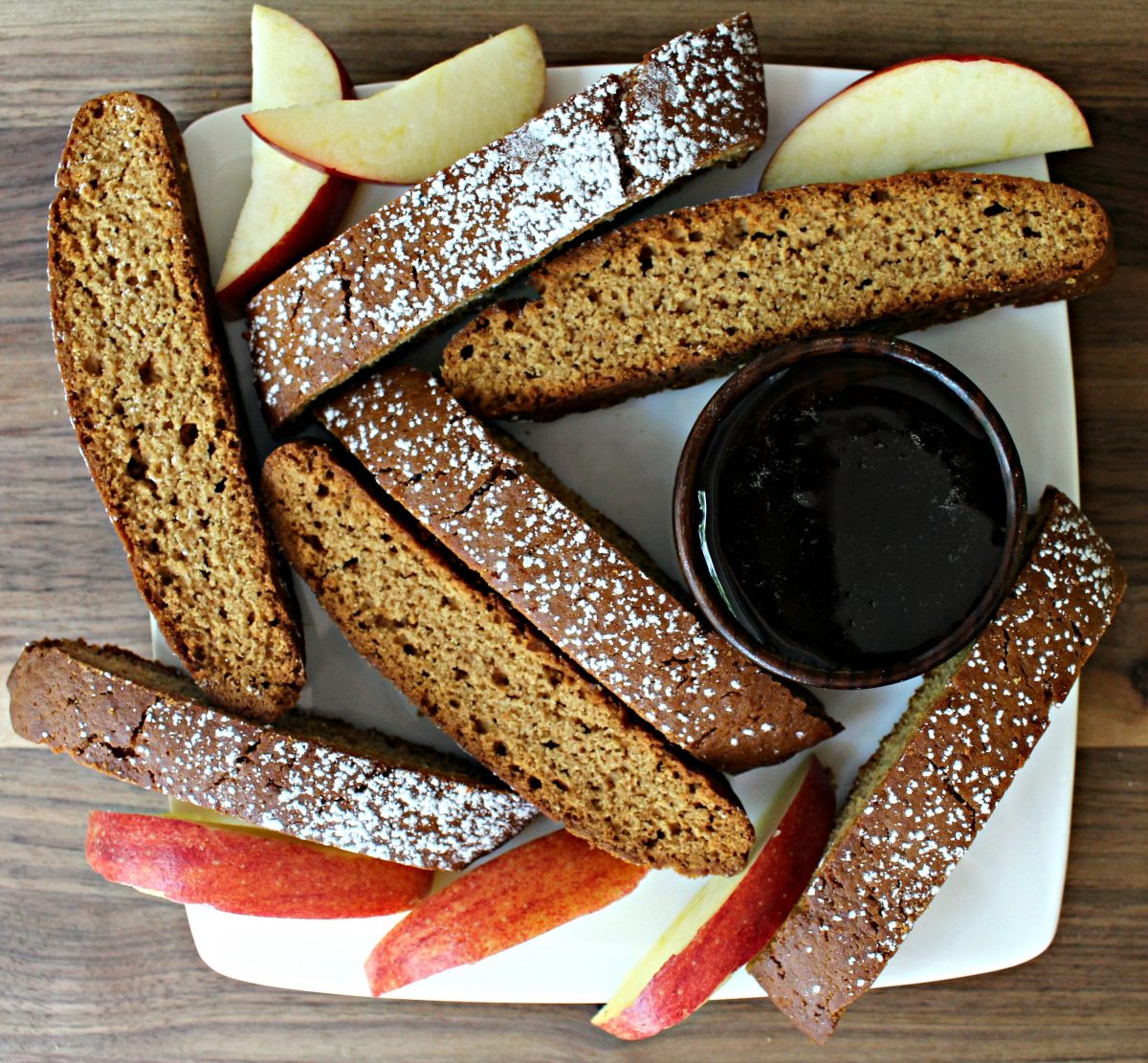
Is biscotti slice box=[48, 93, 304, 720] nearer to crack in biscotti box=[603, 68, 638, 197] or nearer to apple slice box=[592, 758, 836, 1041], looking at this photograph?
crack in biscotti box=[603, 68, 638, 197]

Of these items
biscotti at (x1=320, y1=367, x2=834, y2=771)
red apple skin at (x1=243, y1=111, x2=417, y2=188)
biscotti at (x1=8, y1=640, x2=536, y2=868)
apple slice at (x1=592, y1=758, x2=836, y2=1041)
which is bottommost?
apple slice at (x1=592, y1=758, x2=836, y2=1041)

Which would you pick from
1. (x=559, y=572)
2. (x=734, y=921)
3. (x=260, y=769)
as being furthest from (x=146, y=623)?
(x=734, y=921)

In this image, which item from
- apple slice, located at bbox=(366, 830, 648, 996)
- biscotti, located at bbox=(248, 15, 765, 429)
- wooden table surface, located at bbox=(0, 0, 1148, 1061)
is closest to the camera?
biscotti, located at bbox=(248, 15, 765, 429)

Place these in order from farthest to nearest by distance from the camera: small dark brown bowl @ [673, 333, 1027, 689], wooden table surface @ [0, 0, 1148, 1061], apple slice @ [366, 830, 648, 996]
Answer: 1. wooden table surface @ [0, 0, 1148, 1061]
2. apple slice @ [366, 830, 648, 996]
3. small dark brown bowl @ [673, 333, 1027, 689]

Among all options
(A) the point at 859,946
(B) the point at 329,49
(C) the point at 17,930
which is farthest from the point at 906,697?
(C) the point at 17,930

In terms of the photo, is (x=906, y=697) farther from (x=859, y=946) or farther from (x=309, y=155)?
(x=309, y=155)

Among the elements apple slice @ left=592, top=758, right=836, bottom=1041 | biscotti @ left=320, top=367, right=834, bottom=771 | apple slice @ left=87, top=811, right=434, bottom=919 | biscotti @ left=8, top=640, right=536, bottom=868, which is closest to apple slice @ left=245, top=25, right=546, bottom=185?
biscotti @ left=320, top=367, right=834, bottom=771

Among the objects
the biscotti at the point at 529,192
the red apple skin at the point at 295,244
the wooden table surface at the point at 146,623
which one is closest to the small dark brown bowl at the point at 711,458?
the biscotti at the point at 529,192
